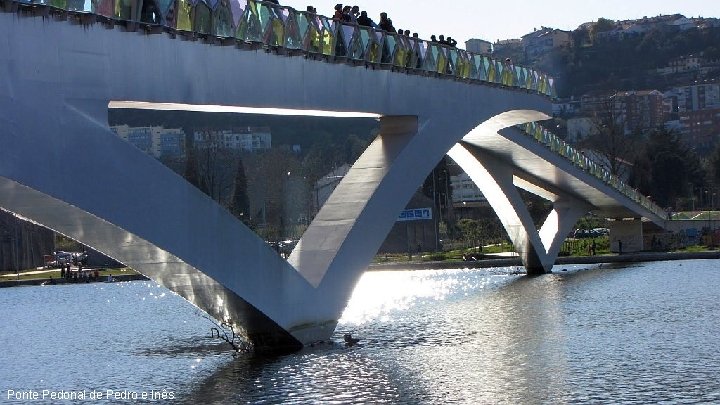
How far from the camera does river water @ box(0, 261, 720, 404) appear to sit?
18609 mm

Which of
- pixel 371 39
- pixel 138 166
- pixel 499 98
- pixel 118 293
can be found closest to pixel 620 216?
pixel 118 293

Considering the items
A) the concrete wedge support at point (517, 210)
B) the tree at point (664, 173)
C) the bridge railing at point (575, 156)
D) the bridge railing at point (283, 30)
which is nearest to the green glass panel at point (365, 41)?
the bridge railing at point (283, 30)

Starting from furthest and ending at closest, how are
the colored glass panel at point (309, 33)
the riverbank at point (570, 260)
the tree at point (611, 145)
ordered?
the tree at point (611, 145), the riverbank at point (570, 260), the colored glass panel at point (309, 33)

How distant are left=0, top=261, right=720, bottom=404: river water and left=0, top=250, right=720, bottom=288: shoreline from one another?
57.6 feet

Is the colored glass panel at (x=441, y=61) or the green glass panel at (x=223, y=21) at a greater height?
the colored glass panel at (x=441, y=61)

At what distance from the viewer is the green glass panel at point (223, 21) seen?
19375mm

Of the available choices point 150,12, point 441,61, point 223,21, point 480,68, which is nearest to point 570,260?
point 480,68

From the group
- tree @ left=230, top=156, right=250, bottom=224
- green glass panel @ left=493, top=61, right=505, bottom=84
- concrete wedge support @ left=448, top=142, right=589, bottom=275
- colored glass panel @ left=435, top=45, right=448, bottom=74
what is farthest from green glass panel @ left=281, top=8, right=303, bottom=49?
tree @ left=230, top=156, right=250, bottom=224

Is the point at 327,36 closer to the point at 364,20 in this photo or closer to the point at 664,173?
the point at 364,20

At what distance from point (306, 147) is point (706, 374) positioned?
268 feet

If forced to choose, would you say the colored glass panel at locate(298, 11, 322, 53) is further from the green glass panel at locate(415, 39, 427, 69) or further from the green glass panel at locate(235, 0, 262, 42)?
the green glass panel at locate(415, 39, 427, 69)

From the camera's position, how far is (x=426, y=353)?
23.0 metres

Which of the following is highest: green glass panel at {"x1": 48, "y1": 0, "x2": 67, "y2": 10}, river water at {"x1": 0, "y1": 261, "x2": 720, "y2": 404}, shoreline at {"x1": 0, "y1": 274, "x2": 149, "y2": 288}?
green glass panel at {"x1": 48, "y1": 0, "x2": 67, "y2": 10}

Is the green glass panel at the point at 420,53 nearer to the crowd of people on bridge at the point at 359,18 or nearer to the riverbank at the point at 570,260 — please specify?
the crowd of people on bridge at the point at 359,18
